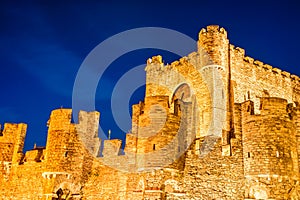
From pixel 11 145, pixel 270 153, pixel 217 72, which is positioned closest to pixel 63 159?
pixel 11 145

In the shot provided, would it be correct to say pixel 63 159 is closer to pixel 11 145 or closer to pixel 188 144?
pixel 11 145

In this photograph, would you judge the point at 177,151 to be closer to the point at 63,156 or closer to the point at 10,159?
the point at 63,156

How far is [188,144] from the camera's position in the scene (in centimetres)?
2050

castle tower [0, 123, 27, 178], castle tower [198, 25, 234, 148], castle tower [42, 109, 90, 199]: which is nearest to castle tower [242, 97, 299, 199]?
castle tower [198, 25, 234, 148]

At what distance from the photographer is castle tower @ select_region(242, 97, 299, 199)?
1753 cm

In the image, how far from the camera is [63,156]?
23516 mm

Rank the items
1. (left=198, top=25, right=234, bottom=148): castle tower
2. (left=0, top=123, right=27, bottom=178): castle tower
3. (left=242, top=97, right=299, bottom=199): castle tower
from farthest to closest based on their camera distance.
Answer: (left=0, top=123, right=27, bottom=178): castle tower < (left=198, top=25, right=234, bottom=148): castle tower < (left=242, top=97, right=299, bottom=199): castle tower

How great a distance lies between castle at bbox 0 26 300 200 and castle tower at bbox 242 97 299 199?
4 centimetres

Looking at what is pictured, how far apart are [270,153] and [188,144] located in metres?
4.30

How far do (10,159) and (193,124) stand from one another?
44.7ft

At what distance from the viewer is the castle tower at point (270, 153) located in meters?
17.5

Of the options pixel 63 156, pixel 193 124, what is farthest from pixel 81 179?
pixel 193 124

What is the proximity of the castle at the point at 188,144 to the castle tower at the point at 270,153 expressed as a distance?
1.7 inches

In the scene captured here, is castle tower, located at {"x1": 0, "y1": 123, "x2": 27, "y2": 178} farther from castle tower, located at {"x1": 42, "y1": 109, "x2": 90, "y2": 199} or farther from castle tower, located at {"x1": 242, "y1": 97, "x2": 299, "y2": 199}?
castle tower, located at {"x1": 242, "y1": 97, "x2": 299, "y2": 199}
